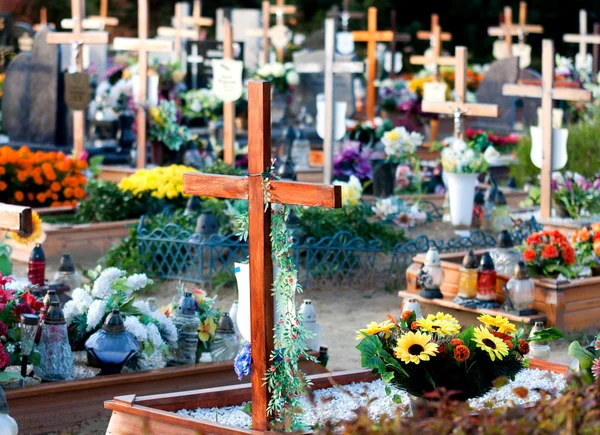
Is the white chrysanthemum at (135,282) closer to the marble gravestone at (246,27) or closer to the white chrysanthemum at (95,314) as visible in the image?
the white chrysanthemum at (95,314)

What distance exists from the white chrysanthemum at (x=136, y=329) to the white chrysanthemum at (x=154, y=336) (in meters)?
0.02

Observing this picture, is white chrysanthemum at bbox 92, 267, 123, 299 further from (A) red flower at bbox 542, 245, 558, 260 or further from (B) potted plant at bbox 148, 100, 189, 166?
(B) potted plant at bbox 148, 100, 189, 166

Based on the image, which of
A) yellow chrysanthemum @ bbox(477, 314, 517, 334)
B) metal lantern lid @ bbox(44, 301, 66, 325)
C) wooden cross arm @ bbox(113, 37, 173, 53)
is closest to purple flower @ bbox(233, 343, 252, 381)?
yellow chrysanthemum @ bbox(477, 314, 517, 334)

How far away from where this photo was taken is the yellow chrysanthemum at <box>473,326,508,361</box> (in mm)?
4613

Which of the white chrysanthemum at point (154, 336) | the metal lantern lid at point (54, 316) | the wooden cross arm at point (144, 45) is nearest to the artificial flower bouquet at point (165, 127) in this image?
the wooden cross arm at point (144, 45)

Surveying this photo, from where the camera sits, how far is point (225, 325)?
596cm

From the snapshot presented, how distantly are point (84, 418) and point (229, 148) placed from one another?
6.92 m

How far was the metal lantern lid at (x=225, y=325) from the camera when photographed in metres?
5.96

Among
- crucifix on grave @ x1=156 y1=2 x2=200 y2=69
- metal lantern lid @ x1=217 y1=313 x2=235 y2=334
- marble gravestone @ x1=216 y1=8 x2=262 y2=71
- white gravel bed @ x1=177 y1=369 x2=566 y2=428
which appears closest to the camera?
white gravel bed @ x1=177 y1=369 x2=566 y2=428

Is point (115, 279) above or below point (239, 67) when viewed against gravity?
below

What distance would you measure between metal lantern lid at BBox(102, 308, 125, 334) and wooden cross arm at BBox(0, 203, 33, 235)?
1004mm

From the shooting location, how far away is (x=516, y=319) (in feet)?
23.5

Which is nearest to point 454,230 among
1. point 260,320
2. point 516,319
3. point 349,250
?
point 349,250

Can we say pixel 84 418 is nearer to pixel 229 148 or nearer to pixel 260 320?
pixel 260 320
